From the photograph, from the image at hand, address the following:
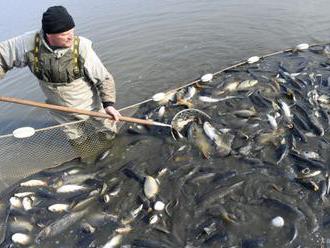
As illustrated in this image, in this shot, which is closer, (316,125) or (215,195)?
(215,195)

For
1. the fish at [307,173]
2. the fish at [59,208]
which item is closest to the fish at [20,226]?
the fish at [59,208]

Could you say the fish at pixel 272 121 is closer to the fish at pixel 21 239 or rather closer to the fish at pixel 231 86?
the fish at pixel 231 86

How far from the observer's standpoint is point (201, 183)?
5.96 m

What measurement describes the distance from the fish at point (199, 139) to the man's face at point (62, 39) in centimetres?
258

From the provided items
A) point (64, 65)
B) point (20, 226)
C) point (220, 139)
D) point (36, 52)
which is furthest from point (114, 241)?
point (36, 52)

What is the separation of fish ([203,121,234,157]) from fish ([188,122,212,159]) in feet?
0.34

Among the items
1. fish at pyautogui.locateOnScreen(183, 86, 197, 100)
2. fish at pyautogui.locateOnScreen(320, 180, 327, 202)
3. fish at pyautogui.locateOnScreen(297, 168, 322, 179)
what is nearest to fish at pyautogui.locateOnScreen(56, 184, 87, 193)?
fish at pyautogui.locateOnScreen(183, 86, 197, 100)

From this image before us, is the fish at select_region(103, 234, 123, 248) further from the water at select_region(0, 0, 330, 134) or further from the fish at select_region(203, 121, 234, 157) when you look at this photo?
the water at select_region(0, 0, 330, 134)

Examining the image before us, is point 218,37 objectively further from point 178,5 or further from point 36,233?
point 36,233

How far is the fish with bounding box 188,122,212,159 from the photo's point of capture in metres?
6.54

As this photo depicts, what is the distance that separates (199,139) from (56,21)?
3.06 m

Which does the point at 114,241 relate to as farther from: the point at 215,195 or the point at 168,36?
the point at 168,36

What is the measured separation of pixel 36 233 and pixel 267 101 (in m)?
4.76

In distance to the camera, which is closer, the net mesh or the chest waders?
the chest waders
